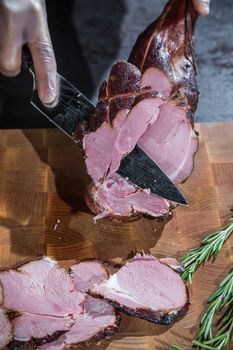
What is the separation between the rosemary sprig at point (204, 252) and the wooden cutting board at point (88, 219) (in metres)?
0.04

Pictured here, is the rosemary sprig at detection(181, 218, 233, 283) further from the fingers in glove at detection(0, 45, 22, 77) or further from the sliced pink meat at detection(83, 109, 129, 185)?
the fingers in glove at detection(0, 45, 22, 77)

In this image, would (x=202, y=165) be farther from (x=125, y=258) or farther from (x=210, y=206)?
(x=125, y=258)

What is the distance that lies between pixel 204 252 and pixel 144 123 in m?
0.56

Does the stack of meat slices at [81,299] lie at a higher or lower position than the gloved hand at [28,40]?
lower

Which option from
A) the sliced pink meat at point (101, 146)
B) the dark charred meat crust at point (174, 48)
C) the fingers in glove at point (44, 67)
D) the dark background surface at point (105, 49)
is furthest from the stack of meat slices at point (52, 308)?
the dark background surface at point (105, 49)

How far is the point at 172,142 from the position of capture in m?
2.33

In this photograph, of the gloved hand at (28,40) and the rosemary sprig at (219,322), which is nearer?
the rosemary sprig at (219,322)

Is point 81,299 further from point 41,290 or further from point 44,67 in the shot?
point 44,67

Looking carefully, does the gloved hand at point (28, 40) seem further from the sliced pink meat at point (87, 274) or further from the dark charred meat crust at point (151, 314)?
the dark charred meat crust at point (151, 314)

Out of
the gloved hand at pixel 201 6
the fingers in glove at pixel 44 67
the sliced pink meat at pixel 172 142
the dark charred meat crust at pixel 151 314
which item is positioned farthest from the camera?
the gloved hand at pixel 201 6

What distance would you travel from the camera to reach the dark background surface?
308 centimetres

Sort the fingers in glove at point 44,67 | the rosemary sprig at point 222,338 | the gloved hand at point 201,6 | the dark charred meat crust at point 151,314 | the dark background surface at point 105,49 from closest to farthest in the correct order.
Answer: the rosemary sprig at point 222,338
the dark charred meat crust at point 151,314
the fingers in glove at point 44,67
the gloved hand at point 201,6
the dark background surface at point 105,49

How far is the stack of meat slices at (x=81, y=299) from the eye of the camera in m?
1.94

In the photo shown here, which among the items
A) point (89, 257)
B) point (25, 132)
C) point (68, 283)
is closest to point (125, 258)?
point (89, 257)
